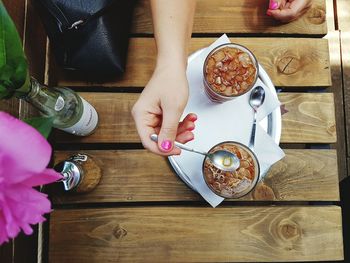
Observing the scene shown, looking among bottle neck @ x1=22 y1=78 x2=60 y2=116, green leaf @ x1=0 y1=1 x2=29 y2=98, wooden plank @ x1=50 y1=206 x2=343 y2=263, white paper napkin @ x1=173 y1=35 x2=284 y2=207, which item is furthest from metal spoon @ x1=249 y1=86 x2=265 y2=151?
green leaf @ x1=0 y1=1 x2=29 y2=98

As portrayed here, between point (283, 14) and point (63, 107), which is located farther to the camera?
point (283, 14)

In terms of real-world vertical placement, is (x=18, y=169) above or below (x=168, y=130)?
above

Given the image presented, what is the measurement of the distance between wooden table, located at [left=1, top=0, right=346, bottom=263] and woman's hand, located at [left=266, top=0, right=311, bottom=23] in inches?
1.1

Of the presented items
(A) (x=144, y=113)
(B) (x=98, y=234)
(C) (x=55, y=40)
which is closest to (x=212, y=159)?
(A) (x=144, y=113)

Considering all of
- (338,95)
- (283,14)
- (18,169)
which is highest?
(18,169)

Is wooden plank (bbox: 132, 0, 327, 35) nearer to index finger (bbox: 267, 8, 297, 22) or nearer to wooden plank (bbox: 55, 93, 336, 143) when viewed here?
index finger (bbox: 267, 8, 297, 22)

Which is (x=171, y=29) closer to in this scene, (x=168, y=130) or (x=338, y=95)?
(x=168, y=130)

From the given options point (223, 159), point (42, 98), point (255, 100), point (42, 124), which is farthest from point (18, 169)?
point (255, 100)

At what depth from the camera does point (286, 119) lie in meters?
0.95

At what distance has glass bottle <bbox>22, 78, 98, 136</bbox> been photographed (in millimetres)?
723

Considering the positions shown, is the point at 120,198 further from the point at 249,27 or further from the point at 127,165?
the point at 249,27

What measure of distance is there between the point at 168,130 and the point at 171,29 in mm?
205

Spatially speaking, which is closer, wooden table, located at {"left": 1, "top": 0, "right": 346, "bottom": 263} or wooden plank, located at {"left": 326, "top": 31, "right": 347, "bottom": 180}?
wooden table, located at {"left": 1, "top": 0, "right": 346, "bottom": 263}

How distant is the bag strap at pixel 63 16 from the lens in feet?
2.77
